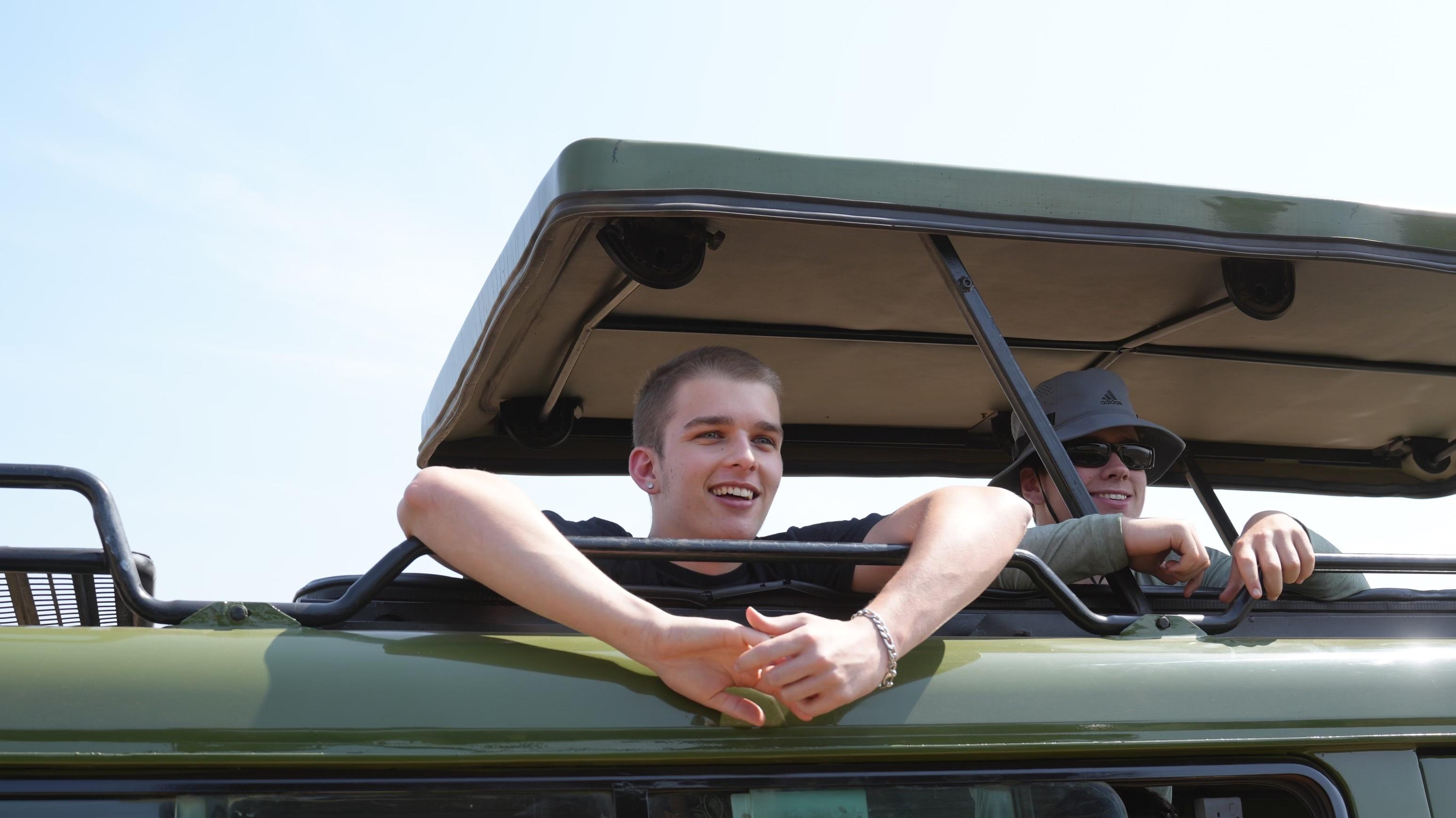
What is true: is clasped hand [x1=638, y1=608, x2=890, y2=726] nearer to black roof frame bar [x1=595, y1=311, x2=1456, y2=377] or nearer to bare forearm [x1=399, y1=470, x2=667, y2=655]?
bare forearm [x1=399, y1=470, x2=667, y2=655]

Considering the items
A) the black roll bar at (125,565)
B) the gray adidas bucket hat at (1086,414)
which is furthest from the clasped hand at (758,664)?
the gray adidas bucket hat at (1086,414)

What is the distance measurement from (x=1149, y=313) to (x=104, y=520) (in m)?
2.42

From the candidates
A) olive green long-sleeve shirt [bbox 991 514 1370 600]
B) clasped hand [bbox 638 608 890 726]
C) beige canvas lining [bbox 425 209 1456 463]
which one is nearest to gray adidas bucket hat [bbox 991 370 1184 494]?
beige canvas lining [bbox 425 209 1456 463]

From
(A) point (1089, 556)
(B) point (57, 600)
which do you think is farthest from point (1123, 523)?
(B) point (57, 600)

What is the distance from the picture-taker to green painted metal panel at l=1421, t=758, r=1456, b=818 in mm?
1772

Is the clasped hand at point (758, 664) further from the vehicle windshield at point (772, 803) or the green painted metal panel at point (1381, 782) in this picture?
the green painted metal panel at point (1381, 782)

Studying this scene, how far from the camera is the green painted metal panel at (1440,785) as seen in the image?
177 centimetres

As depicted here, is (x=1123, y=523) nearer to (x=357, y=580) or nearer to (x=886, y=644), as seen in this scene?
(x=886, y=644)

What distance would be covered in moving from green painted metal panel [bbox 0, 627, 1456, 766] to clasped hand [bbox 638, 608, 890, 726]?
0.04m

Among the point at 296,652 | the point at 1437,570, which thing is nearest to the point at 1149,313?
the point at 1437,570

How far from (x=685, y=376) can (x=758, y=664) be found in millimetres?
981

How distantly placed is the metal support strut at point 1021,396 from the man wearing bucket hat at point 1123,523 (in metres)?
0.04

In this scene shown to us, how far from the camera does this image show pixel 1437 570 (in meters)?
2.10

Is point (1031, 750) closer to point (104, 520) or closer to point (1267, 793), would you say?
point (1267, 793)
